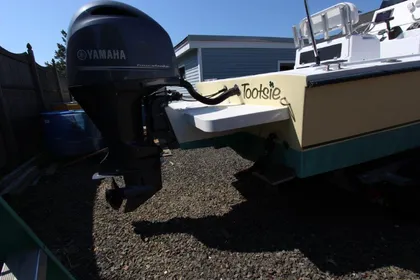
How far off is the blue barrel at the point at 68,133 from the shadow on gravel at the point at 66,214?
39cm

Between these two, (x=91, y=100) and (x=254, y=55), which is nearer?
(x=91, y=100)

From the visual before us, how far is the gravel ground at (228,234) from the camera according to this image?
1.79m

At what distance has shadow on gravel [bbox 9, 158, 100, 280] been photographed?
6.42 ft

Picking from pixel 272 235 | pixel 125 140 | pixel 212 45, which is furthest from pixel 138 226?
pixel 212 45

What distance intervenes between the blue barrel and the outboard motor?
2.40 meters

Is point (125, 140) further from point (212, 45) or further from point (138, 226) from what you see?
point (212, 45)

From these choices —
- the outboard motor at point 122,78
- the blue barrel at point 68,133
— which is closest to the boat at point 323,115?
the outboard motor at point 122,78

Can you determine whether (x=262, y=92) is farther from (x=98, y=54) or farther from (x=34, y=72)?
(x=34, y=72)

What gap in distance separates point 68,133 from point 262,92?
10.7ft

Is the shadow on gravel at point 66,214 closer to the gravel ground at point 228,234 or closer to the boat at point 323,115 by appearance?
the gravel ground at point 228,234

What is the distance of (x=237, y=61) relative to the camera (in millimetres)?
8617

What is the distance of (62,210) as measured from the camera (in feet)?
8.85

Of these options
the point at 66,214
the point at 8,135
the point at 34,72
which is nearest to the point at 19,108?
the point at 8,135

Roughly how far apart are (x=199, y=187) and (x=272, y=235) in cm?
117
